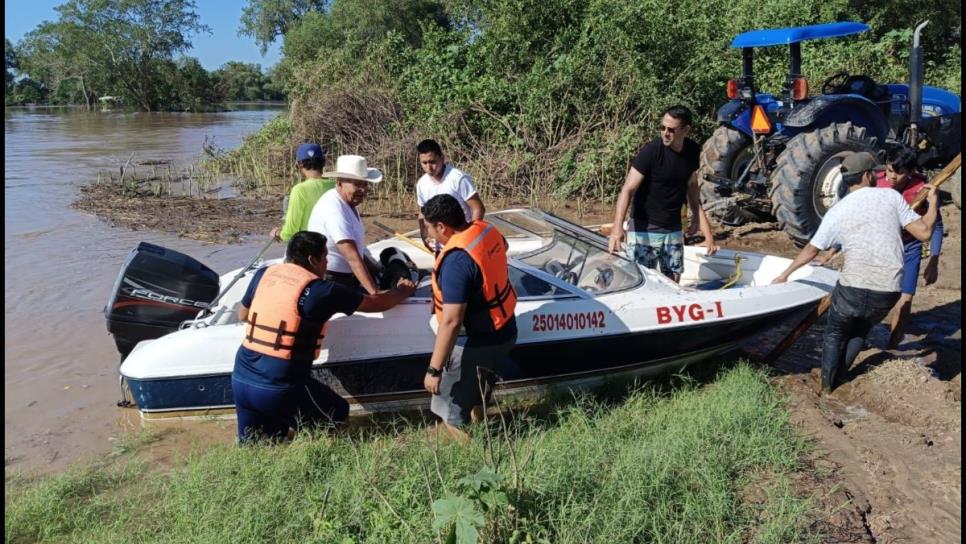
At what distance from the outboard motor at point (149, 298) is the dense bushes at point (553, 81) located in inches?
278

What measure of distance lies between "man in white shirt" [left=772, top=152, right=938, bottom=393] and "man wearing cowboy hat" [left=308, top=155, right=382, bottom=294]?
109 inches

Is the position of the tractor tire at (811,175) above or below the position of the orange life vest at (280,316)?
above

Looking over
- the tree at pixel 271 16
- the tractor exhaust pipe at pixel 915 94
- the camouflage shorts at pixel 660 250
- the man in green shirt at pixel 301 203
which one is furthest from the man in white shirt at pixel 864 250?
the tree at pixel 271 16

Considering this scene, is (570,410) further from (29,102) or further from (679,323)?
(29,102)

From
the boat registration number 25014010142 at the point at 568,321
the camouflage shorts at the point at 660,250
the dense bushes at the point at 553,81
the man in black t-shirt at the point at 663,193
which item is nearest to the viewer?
the boat registration number 25014010142 at the point at 568,321

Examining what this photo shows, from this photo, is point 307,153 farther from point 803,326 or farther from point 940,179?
point 940,179

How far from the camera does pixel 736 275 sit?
17.8 feet

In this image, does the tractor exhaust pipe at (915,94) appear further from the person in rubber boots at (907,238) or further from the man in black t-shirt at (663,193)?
the man in black t-shirt at (663,193)

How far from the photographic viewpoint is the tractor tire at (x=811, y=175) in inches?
291

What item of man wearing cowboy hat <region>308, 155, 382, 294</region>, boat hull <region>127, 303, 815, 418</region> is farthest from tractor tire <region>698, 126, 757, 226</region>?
man wearing cowboy hat <region>308, 155, 382, 294</region>

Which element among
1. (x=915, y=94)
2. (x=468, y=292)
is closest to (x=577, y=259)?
(x=468, y=292)

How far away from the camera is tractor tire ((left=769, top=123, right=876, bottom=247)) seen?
7379 millimetres

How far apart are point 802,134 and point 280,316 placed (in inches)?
240

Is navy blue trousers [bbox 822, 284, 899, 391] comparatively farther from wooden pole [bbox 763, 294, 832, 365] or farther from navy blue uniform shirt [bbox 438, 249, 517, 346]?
navy blue uniform shirt [bbox 438, 249, 517, 346]
